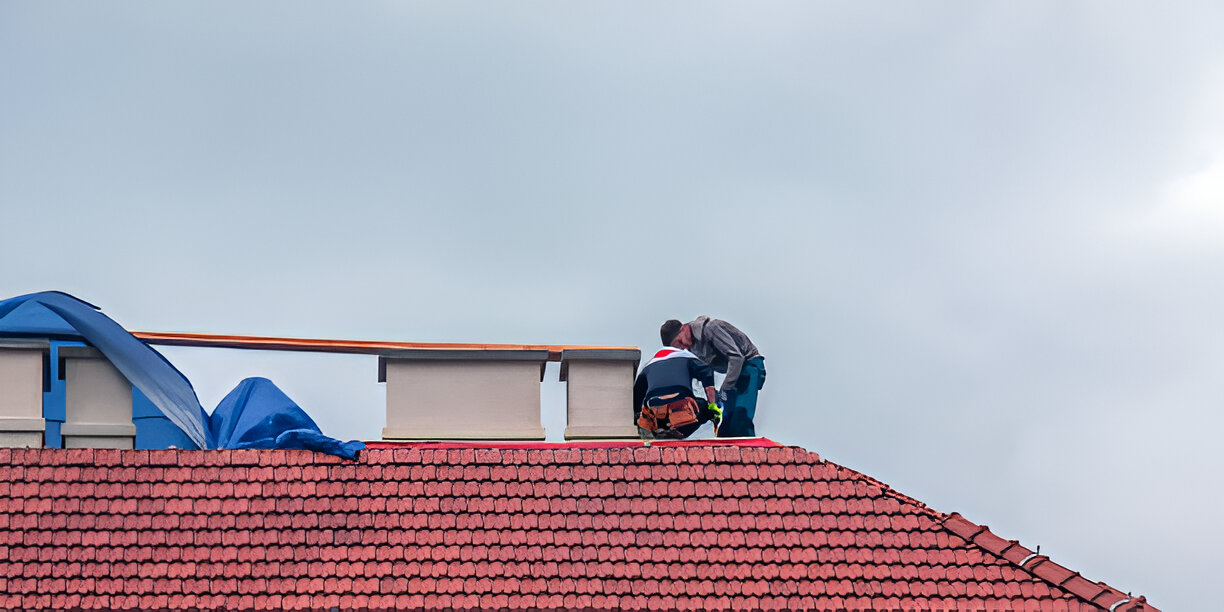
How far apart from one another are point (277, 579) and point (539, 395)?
342 cm

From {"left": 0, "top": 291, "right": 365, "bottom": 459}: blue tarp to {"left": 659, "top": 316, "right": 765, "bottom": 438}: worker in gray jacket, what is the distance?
3485mm

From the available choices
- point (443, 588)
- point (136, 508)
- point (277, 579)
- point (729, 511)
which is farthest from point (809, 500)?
point (136, 508)

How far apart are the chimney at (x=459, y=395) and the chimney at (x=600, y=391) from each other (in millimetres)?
305

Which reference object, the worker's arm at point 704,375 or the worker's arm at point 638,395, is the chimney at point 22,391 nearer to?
the worker's arm at point 638,395

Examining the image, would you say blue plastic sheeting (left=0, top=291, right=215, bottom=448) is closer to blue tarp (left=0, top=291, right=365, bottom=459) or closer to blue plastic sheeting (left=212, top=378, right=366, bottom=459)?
blue tarp (left=0, top=291, right=365, bottom=459)

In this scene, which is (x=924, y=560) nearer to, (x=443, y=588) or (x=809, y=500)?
(x=809, y=500)

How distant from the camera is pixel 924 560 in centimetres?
1479

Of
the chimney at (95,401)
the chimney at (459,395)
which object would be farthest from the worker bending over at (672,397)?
the chimney at (95,401)

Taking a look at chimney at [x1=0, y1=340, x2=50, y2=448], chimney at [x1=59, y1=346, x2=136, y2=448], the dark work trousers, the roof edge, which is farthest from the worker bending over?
chimney at [x1=0, y1=340, x2=50, y2=448]

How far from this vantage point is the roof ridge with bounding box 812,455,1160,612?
14.4 meters

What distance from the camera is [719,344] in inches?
679

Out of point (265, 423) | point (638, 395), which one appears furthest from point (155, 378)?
point (638, 395)

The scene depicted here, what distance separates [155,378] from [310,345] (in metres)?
1.68

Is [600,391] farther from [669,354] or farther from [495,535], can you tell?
[495,535]
